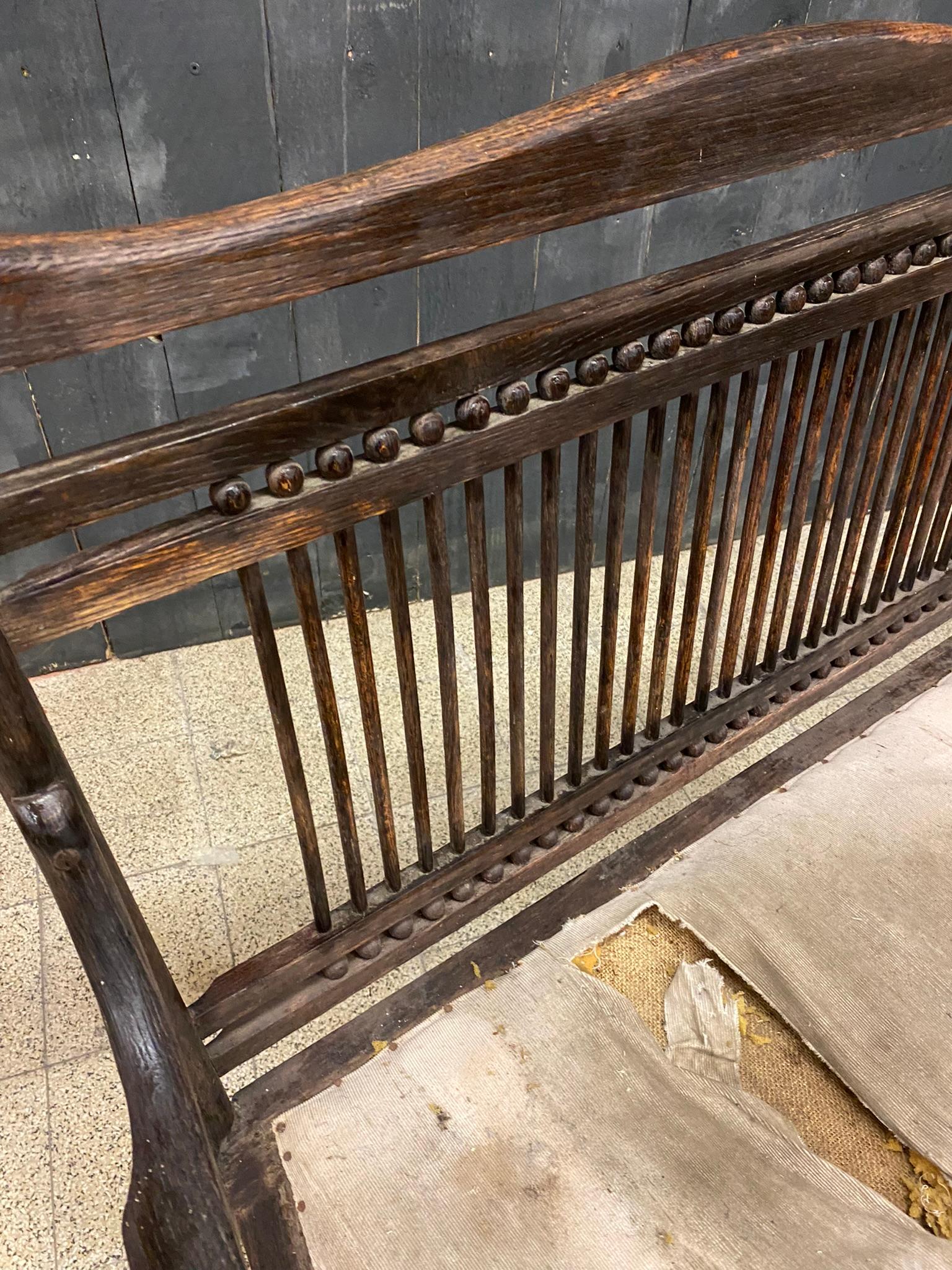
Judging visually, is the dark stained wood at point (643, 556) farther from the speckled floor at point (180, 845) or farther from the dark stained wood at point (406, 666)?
the speckled floor at point (180, 845)

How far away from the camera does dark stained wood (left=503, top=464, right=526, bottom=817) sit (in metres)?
0.68

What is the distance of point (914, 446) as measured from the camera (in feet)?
3.23

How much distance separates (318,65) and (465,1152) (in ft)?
4.85

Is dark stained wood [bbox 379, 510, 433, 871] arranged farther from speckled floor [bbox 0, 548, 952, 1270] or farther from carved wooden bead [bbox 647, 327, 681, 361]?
speckled floor [bbox 0, 548, 952, 1270]

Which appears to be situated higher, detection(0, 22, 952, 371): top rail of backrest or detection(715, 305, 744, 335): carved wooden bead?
detection(0, 22, 952, 371): top rail of backrest

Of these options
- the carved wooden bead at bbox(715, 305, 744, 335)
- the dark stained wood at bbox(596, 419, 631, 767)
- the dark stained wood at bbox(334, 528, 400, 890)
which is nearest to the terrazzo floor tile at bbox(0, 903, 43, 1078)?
the dark stained wood at bbox(334, 528, 400, 890)

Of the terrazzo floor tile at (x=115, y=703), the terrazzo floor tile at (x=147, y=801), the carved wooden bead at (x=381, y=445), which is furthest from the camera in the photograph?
the terrazzo floor tile at (x=115, y=703)

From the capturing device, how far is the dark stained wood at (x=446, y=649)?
0.65 metres

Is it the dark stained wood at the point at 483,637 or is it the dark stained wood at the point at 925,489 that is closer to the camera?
the dark stained wood at the point at 483,637

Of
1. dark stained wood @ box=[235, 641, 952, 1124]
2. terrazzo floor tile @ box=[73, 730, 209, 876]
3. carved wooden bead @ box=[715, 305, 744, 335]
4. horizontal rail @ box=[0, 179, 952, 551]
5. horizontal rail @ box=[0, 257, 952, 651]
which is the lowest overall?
terrazzo floor tile @ box=[73, 730, 209, 876]

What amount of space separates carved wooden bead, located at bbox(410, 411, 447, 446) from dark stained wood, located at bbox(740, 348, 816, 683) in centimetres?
33

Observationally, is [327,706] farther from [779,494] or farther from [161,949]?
[161,949]

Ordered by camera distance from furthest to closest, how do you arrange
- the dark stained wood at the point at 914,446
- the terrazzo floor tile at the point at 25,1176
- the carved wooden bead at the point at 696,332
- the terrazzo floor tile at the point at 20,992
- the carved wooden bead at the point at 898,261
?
the terrazzo floor tile at the point at 20,992, the terrazzo floor tile at the point at 25,1176, the dark stained wood at the point at 914,446, the carved wooden bead at the point at 898,261, the carved wooden bead at the point at 696,332

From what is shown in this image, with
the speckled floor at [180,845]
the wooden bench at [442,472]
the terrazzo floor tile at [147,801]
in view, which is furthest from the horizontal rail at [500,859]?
the terrazzo floor tile at [147,801]
